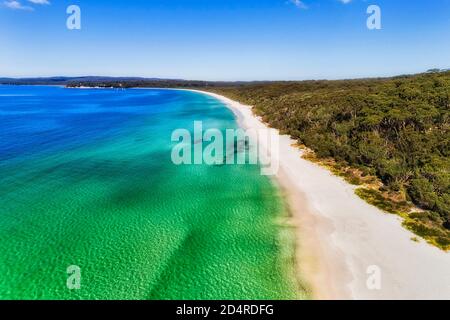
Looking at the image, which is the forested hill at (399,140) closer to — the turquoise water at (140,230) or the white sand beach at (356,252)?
the white sand beach at (356,252)

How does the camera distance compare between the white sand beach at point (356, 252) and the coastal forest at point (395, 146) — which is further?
the coastal forest at point (395, 146)

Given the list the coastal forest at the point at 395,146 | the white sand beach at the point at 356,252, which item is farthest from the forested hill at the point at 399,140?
the white sand beach at the point at 356,252

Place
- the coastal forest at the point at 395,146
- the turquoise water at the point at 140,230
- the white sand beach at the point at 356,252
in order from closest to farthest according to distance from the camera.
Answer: the white sand beach at the point at 356,252, the turquoise water at the point at 140,230, the coastal forest at the point at 395,146

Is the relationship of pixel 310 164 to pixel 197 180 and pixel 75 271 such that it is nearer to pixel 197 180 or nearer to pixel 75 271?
pixel 197 180

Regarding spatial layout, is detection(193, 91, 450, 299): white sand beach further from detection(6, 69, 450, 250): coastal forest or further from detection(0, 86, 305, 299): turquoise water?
detection(6, 69, 450, 250): coastal forest

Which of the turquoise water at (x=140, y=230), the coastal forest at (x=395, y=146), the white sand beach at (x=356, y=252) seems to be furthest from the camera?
the coastal forest at (x=395, y=146)

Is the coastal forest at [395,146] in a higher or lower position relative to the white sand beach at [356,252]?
higher

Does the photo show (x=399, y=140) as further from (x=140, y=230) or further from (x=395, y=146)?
(x=140, y=230)
